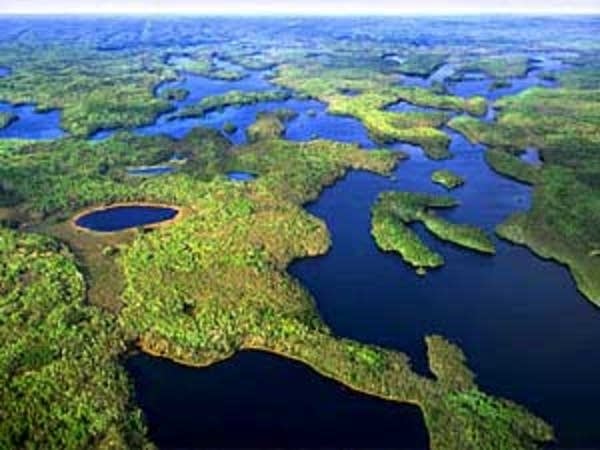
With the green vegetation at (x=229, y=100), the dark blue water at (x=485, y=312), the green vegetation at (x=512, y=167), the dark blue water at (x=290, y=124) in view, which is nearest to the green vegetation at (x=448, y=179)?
the green vegetation at (x=512, y=167)

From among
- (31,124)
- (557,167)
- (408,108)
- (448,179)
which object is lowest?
(408,108)

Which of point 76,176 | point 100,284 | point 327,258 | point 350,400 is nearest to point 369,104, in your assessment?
point 76,176

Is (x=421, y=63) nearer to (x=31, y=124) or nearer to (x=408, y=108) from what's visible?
(x=408, y=108)

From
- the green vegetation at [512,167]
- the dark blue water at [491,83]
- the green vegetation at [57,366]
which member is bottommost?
the dark blue water at [491,83]

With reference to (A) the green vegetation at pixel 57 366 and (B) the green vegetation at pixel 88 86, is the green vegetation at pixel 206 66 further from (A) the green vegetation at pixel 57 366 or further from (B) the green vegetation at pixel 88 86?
(A) the green vegetation at pixel 57 366

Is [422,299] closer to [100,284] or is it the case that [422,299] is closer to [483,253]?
[483,253]

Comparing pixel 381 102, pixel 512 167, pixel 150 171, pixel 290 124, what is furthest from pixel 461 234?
pixel 381 102
